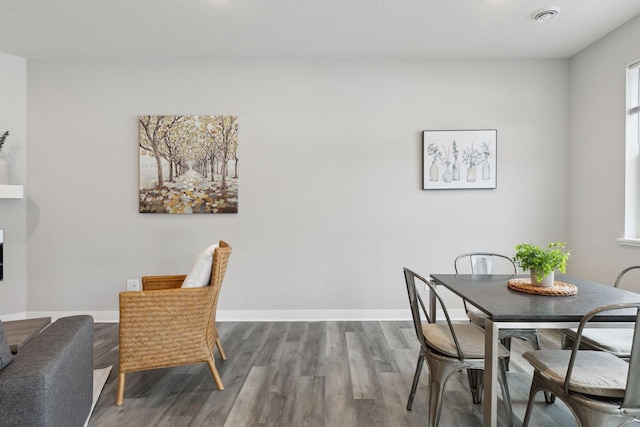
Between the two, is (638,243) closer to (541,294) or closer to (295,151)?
(541,294)

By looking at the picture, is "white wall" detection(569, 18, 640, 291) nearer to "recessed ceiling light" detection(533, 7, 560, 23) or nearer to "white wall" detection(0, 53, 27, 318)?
"recessed ceiling light" detection(533, 7, 560, 23)

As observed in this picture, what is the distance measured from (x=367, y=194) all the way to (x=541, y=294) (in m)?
2.10

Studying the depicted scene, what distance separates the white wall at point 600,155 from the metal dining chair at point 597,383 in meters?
1.98

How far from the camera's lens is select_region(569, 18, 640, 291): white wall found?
305 cm

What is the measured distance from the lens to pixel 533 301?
5.58ft

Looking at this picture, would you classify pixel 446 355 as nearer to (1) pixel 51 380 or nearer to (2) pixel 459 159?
(1) pixel 51 380

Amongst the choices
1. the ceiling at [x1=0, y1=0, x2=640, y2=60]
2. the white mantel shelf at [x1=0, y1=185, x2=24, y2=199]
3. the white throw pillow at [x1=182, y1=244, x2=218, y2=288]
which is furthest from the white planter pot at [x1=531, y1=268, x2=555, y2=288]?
the white mantel shelf at [x1=0, y1=185, x2=24, y2=199]

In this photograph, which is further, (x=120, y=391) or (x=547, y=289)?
(x=120, y=391)

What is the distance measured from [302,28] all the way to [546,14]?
195 cm

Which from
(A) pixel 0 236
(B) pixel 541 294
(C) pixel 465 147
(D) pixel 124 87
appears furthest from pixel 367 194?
(A) pixel 0 236

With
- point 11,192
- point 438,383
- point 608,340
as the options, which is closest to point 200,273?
point 438,383

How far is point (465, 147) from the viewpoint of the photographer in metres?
3.68

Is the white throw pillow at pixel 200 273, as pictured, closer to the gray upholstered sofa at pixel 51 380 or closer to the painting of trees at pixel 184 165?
the gray upholstered sofa at pixel 51 380

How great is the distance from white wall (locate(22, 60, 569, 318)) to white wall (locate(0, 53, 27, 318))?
9cm
